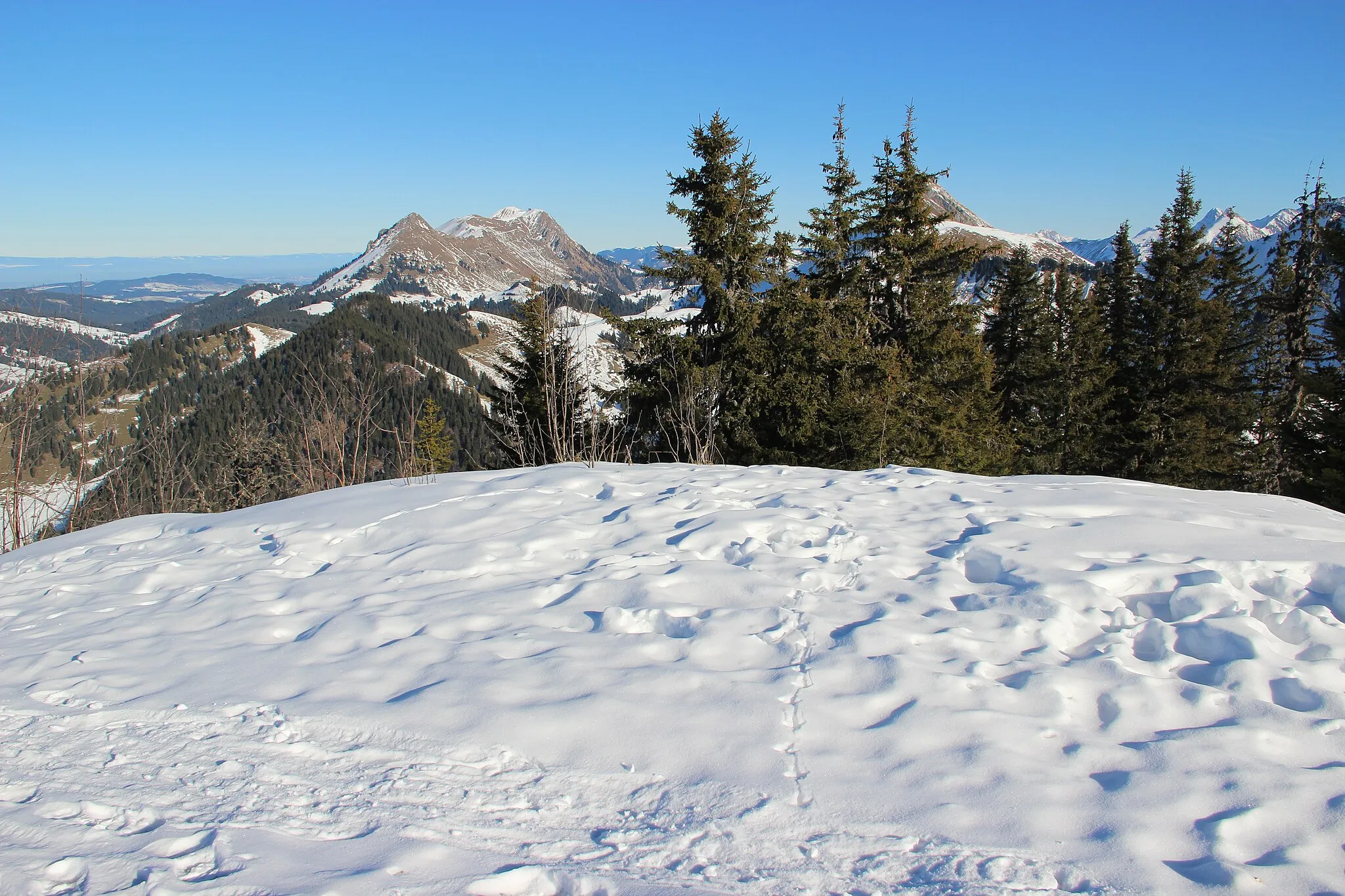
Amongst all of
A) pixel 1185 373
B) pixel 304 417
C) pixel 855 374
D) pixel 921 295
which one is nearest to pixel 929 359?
pixel 921 295

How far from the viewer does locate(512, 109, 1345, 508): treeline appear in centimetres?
1537

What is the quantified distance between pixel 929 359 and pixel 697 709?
17.1 metres

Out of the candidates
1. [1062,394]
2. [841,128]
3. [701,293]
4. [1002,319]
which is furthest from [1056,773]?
[1002,319]

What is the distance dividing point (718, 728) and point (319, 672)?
2088 mm

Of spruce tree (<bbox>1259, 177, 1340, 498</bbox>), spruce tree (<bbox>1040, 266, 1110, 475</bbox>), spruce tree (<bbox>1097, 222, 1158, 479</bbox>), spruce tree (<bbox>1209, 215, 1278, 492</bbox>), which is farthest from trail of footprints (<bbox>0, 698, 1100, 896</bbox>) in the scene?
spruce tree (<bbox>1209, 215, 1278, 492</bbox>)

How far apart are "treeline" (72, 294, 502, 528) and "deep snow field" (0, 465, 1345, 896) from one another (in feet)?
7.20

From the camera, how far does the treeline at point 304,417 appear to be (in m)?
9.49

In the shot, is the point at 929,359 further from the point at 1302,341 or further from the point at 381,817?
the point at 381,817

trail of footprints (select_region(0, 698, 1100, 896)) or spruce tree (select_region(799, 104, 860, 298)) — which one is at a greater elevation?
spruce tree (select_region(799, 104, 860, 298))

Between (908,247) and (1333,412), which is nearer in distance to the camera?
(1333,412)

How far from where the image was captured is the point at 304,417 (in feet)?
32.4

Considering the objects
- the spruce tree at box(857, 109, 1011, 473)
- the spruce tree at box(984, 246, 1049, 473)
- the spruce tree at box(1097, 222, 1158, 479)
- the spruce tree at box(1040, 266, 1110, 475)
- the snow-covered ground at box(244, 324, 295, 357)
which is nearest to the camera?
the spruce tree at box(857, 109, 1011, 473)

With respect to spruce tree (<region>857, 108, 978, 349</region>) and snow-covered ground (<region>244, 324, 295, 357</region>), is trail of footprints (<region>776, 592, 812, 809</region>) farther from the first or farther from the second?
snow-covered ground (<region>244, 324, 295, 357</region>)

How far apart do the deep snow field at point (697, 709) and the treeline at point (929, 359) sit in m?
5.63
